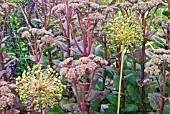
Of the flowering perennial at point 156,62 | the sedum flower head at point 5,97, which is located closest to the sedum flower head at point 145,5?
the flowering perennial at point 156,62

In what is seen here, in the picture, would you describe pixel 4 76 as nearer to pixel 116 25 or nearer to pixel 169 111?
pixel 116 25

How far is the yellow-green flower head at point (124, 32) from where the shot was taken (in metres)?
1.83

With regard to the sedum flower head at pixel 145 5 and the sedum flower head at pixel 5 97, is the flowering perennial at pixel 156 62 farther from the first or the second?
the sedum flower head at pixel 5 97

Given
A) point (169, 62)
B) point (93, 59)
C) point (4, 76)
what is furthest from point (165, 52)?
point (4, 76)

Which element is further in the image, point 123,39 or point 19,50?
point 19,50

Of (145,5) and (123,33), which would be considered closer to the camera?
(123,33)

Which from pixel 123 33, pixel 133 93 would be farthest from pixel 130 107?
pixel 123 33

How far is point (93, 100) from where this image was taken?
1.98m

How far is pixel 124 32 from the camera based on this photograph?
183 cm

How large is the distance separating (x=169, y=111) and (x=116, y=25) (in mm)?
593

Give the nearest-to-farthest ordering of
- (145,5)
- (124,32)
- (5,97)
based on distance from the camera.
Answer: (5,97), (124,32), (145,5)

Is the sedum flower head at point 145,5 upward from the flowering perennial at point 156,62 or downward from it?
upward

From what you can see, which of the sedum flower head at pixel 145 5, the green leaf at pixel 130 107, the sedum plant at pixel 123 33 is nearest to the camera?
the sedum plant at pixel 123 33

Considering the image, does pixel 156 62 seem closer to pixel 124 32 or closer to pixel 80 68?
pixel 124 32
